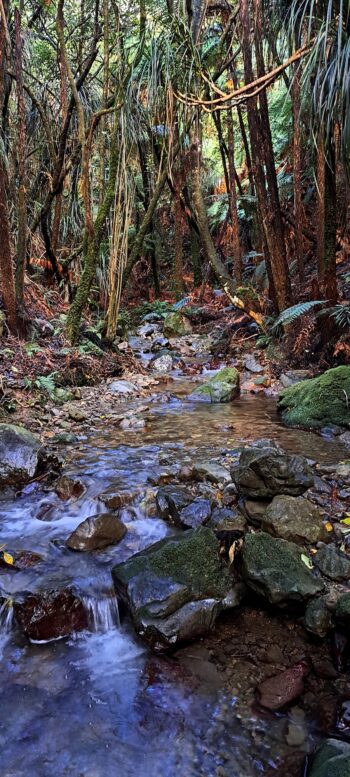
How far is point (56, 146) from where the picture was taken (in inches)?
411

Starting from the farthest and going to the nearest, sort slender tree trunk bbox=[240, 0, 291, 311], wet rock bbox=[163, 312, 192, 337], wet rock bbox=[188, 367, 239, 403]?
wet rock bbox=[163, 312, 192, 337] < slender tree trunk bbox=[240, 0, 291, 311] < wet rock bbox=[188, 367, 239, 403]

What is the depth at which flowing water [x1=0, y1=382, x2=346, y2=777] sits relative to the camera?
6.24 ft

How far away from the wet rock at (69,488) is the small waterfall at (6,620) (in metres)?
1.13

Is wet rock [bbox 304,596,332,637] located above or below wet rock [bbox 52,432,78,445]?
below

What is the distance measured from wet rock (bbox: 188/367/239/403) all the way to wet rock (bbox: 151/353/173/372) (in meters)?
1.86

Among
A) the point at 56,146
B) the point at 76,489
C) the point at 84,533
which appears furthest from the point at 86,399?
→ the point at 56,146

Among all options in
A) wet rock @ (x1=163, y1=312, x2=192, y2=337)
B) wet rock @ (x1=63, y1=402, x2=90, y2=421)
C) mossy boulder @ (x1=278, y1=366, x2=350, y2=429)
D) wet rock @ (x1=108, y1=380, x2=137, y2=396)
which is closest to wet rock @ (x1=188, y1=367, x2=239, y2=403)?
wet rock @ (x1=108, y1=380, x2=137, y2=396)

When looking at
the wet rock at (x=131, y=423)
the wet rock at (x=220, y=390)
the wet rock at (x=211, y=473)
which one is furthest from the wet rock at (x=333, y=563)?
the wet rock at (x=220, y=390)

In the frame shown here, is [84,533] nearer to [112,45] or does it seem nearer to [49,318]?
[49,318]

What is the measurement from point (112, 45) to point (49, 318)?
14.4 feet

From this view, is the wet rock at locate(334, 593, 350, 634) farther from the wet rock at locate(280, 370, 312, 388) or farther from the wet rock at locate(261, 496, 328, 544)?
the wet rock at locate(280, 370, 312, 388)

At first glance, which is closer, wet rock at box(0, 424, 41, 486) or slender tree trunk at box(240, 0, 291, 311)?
wet rock at box(0, 424, 41, 486)

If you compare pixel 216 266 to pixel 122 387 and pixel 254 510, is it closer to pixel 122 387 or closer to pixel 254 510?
pixel 122 387

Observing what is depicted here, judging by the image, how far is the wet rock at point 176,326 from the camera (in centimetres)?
1180
